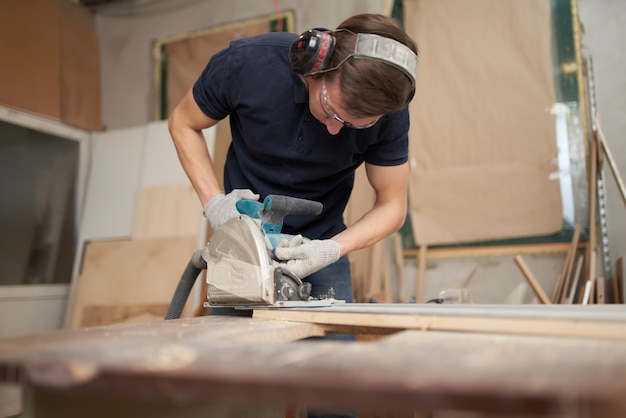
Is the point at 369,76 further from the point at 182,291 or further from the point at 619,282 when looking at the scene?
the point at 619,282

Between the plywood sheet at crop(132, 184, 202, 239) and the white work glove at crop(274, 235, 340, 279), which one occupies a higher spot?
the plywood sheet at crop(132, 184, 202, 239)

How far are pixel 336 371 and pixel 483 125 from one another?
306cm

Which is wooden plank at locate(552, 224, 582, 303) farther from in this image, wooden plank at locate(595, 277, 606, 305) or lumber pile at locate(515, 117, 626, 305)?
wooden plank at locate(595, 277, 606, 305)

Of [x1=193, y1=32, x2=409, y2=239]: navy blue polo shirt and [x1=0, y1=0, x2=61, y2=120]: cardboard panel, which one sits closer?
[x1=193, y1=32, x2=409, y2=239]: navy blue polo shirt

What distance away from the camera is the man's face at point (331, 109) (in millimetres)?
1512

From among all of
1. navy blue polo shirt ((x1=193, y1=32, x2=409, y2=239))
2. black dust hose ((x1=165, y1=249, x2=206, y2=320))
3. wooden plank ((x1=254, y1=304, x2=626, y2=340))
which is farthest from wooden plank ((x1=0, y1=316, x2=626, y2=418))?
navy blue polo shirt ((x1=193, y1=32, x2=409, y2=239))

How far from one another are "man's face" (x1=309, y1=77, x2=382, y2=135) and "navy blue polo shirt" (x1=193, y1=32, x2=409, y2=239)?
0.07 m

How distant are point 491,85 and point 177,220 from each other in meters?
2.28

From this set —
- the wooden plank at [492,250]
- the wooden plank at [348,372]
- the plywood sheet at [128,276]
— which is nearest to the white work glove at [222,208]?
the wooden plank at [348,372]

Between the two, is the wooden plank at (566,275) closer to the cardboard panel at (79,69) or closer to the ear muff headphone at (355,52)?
the ear muff headphone at (355,52)

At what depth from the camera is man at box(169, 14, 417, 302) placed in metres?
1.43

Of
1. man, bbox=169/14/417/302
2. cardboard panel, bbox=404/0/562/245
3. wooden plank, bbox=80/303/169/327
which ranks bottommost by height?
wooden plank, bbox=80/303/169/327

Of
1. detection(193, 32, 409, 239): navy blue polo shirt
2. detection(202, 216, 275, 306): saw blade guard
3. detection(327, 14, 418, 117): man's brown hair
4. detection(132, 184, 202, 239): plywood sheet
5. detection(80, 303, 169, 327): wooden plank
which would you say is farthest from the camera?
detection(132, 184, 202, 239): plywood sheet

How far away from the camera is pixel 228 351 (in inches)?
27.7
